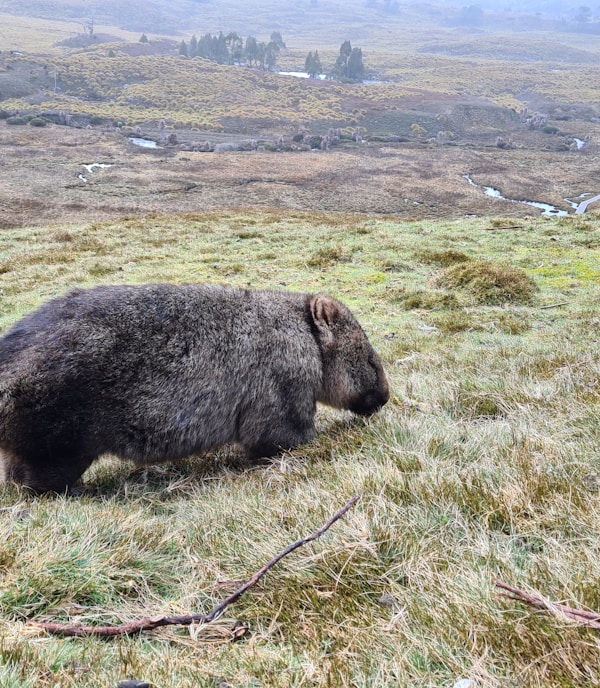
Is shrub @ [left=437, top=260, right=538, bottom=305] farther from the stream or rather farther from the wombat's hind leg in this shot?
the stream

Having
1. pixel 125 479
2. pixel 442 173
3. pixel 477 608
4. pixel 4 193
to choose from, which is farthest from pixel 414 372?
pixel 442 173

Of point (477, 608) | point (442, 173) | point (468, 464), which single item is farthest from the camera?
point (442, 173)

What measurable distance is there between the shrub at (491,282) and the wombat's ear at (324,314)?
22.2 feet

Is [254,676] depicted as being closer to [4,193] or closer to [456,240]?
[456,240]

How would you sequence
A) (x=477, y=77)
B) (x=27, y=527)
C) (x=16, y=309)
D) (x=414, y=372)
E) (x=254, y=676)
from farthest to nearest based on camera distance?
(x=477, y=77) < (x=16, y=309) < (x=414, y=372) < (x=27, y=527) < (x=254, y=676)

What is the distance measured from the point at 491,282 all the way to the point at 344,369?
745 cm

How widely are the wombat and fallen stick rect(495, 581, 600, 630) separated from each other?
8.92ft

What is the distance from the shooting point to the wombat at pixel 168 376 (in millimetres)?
3938

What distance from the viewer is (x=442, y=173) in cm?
6275

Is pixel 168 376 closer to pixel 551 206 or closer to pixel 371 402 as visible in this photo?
pixel 371 402

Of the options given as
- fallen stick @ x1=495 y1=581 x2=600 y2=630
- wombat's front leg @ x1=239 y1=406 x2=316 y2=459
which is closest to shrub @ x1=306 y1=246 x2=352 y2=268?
wombat's front leg @ x1=239 y1=406 x2=316 y2=459

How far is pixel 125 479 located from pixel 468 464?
2.79 m

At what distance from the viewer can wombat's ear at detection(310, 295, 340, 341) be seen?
538 cm

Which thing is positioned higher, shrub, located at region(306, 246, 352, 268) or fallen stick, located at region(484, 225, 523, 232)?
fallen stick, located at region(484, 225, 523, 232)
